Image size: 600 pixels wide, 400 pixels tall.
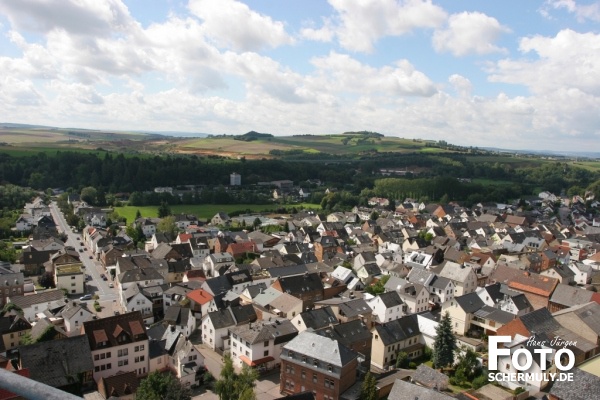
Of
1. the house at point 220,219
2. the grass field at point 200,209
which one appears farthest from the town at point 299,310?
the grass field at point 200,209

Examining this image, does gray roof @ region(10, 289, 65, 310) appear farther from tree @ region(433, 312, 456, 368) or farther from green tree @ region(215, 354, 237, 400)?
tree @ region(433, 312, 456, 368)

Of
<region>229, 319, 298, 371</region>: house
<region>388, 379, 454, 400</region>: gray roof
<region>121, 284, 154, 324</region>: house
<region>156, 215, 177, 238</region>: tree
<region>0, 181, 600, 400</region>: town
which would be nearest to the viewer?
<region>388, 379, 454, 400</region>: gray roof

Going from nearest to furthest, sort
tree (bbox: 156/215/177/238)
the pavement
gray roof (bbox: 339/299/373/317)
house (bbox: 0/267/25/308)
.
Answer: the pavement < gray roof (bbox: 339/299/373/317) < house (bbox: 0/267/25/308) < tree (bbox: 156/215/177/238)

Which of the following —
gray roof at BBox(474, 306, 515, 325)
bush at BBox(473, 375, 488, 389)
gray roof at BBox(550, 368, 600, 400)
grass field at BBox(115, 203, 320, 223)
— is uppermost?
gray roof at BBox(550, 368, 600, 400)

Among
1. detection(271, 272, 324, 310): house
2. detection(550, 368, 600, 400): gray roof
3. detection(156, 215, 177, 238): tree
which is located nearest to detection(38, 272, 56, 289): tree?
detection(156, 215, 177, 238): tree

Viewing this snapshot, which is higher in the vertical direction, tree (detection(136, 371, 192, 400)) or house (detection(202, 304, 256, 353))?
tree (detection(136, 371, 192, 400))

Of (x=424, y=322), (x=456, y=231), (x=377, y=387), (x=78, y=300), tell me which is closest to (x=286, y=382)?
(x=377, y=387)

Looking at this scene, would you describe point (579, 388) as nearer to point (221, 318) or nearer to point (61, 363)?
point (221, 318)
